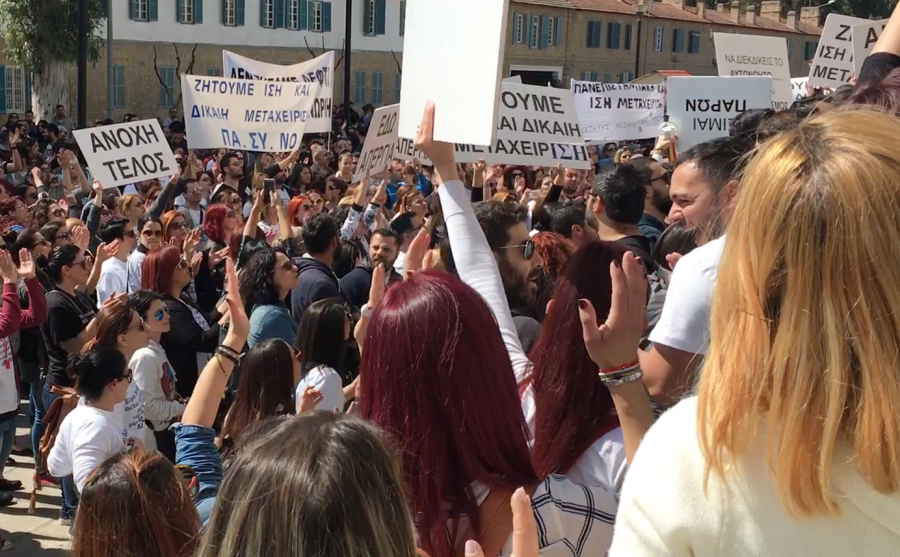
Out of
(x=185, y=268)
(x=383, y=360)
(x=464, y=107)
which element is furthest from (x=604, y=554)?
(x=185, y=268)

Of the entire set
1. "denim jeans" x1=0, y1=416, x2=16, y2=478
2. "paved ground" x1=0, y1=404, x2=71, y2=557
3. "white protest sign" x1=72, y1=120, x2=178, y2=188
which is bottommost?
"paved ground" x1=0, y1=404, x2=71, y2=557

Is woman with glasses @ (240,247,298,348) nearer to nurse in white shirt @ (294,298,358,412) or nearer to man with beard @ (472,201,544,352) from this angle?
nurse in white shirt @ (294,298,358,412)

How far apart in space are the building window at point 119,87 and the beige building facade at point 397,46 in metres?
0.04

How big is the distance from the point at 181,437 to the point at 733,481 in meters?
2.09

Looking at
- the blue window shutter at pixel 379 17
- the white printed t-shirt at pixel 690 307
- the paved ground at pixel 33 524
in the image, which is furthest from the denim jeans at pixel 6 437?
the blue window shutter at pixel 379 17

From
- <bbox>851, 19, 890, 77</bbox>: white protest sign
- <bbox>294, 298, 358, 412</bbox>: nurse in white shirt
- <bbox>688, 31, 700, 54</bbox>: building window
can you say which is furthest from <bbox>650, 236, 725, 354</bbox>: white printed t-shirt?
<bbox>688, 31, 700, 54</bbox>: building window

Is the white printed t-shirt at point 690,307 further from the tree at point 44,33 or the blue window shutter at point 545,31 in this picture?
the blue window shutter at point 545,31

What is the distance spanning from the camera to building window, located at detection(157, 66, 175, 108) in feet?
141

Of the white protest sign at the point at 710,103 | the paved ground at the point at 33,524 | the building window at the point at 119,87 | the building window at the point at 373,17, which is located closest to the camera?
the paved ground at the point at 33,524

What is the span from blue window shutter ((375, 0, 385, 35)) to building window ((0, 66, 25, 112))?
53.5 ft

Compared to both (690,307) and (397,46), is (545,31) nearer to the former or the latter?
(397,46)

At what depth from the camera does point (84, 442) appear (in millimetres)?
4539

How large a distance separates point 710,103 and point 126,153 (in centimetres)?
603

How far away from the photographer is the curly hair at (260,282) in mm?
6094
